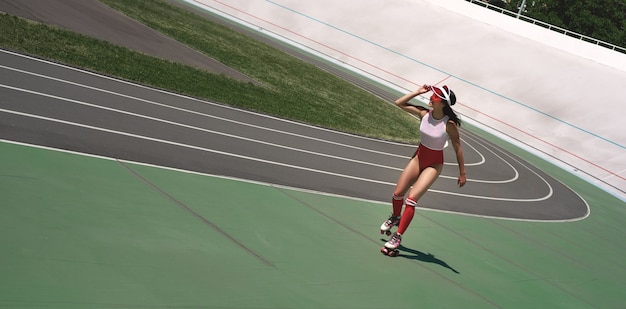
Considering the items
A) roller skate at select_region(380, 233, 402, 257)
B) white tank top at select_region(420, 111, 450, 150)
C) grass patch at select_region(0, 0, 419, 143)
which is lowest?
grass patch at select_region(0, 0, 419, 143)

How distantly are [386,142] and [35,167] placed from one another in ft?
42.0

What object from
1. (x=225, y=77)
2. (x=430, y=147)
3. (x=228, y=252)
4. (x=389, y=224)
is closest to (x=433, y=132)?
(x=430, y=147)

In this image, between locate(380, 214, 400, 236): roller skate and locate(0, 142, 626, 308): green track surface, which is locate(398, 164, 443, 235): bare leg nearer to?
locate(380, 214, 400, 236): roller skate

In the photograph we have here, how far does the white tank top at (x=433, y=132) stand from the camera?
9.91 meters

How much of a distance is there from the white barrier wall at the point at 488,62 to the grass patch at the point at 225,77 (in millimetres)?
8077

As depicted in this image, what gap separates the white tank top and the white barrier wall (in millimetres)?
20111

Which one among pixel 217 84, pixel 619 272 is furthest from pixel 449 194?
pixel 217 84

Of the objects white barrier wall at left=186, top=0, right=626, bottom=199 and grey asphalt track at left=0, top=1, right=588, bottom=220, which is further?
white barrier wall at left=186, top=0, right=626, bottom=199

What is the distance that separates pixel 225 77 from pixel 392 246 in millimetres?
12160

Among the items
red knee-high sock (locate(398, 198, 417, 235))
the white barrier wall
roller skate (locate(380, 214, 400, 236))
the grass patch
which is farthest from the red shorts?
the white barrier wall

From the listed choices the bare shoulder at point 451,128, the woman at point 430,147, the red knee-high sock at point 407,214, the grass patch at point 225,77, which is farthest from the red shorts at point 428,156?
the grass patch at point 225,77

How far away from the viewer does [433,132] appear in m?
9.92

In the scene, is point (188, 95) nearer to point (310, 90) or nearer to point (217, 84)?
point (217, 84)

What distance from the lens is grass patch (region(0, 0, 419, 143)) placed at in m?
16.9
